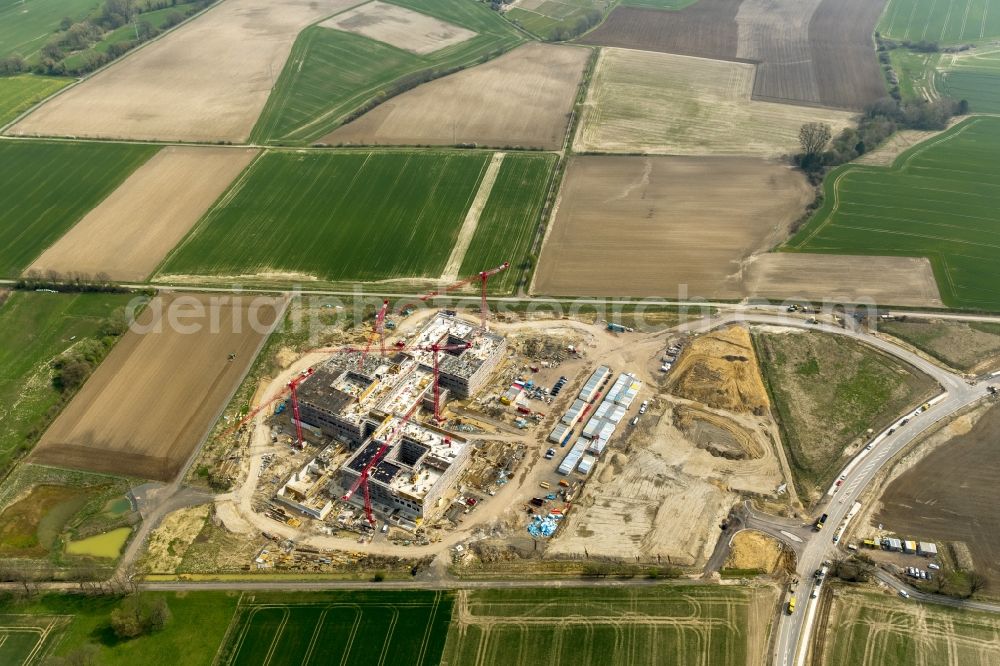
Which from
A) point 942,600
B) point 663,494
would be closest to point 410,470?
point 663,494

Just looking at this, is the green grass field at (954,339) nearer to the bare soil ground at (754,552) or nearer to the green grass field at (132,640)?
the bare soil ground at (754,552)

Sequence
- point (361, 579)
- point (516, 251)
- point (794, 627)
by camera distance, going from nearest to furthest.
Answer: point (794, 627), point (361, 579), point (516, 251)

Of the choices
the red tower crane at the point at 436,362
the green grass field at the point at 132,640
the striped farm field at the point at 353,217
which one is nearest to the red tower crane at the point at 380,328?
the red tower crane at the point at 436,362

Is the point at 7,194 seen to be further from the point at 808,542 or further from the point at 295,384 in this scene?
the point at 808,542

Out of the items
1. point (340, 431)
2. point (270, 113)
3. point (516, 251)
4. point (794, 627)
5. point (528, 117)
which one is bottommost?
point (794, 627)

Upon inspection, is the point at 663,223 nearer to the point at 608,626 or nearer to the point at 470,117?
the point at 470,117

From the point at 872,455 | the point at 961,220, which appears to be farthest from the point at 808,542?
the point at 961,220
